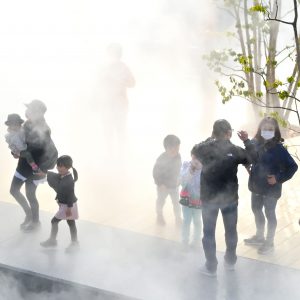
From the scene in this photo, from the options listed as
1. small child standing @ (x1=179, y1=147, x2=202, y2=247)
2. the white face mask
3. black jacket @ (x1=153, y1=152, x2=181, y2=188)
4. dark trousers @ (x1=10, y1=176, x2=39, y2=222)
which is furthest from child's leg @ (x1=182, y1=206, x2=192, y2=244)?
dark trousers @ (x1=10, y1=176, x2=39, y2=222)

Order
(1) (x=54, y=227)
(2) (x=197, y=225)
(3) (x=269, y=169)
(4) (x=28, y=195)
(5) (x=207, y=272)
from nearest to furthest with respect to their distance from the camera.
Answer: (5) (x=207, y=272) → (3) (x=269, y=169) → (1) (x=54, y=227) → (2) (x=197, y=225) → (4) (x=28, y=195)

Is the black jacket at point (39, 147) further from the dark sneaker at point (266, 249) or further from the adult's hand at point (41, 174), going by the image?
the dark sneaker at point (266, 249)

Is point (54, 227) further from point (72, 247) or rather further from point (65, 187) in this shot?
point (65, 187)

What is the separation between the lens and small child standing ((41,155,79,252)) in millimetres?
4613

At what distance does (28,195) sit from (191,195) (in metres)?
1.37

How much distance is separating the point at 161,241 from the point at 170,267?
0.47m

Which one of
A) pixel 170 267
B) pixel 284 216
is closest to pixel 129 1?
pixel 284 216

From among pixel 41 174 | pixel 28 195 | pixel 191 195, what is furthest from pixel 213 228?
pixel 28 195

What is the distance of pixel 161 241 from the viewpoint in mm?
5023

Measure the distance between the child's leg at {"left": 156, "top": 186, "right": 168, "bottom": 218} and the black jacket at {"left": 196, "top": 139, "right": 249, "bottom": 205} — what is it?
3.75 feet

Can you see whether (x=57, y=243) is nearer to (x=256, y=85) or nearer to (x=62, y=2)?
(x=62, y=2)

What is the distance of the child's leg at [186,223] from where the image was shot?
481 centimetres

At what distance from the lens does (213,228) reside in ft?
14.1

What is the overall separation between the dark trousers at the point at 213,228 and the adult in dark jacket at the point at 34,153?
1.42 metres
